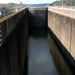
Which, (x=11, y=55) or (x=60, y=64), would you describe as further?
(x=60, y=64)

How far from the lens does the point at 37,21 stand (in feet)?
118

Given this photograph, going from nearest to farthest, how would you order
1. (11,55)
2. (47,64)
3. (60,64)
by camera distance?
1. (11,55)
2. (47,64)
3. (60,64)

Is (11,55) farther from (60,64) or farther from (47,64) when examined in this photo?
(60,64)

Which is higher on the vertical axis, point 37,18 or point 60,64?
point 37,18

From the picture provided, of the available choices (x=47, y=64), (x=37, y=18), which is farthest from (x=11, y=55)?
(x=37, y=18)

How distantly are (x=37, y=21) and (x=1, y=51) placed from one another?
3142cm

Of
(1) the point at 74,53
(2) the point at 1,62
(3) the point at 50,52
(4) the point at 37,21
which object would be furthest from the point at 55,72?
(4) the point at 37,21

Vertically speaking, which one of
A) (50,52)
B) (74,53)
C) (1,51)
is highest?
(1,51)

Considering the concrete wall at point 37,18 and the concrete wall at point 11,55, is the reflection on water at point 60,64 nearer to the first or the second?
the concrete wall at point 11,55

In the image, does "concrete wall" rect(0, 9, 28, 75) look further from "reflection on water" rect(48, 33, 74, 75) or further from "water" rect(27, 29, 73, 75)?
"reflection on water" rect(48, 33, 74, 75)

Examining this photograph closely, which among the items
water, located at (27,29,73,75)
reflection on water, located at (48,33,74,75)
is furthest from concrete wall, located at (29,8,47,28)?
water, located at (27,29,73,75)

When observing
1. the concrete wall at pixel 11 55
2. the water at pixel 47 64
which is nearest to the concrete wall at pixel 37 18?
the water at pixel 47 64

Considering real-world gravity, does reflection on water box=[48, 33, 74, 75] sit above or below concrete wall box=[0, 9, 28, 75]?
below

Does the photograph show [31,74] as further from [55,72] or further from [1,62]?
[1,62]
